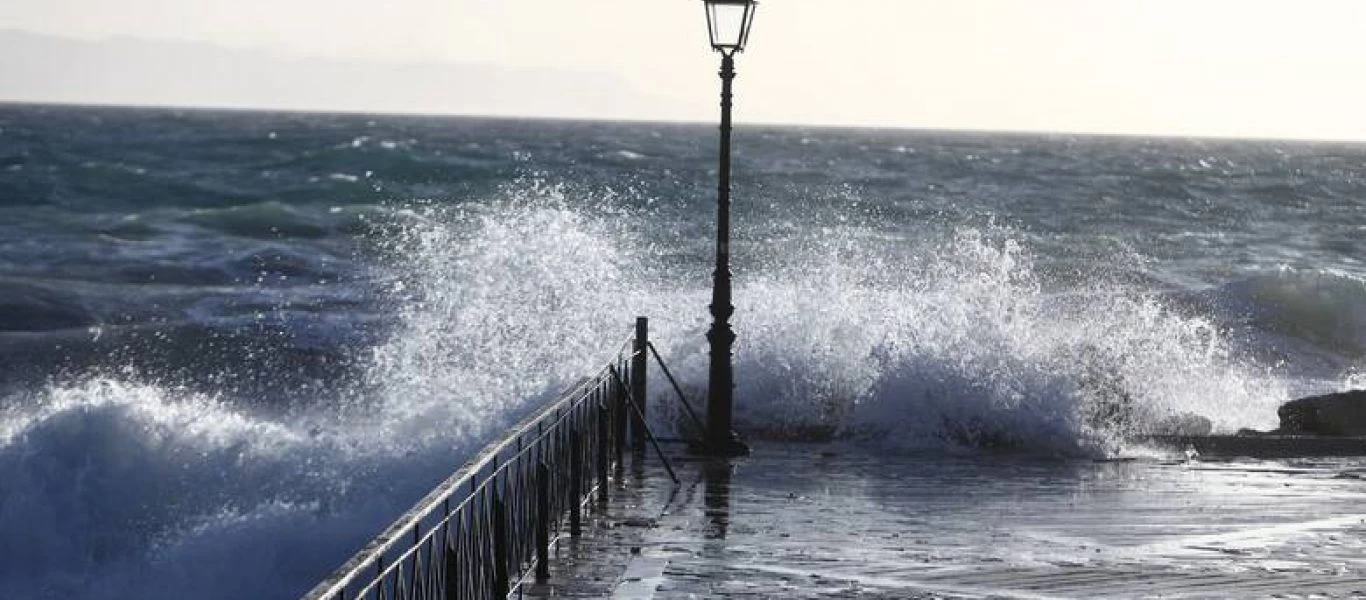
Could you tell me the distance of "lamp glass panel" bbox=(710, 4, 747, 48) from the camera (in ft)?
51.8

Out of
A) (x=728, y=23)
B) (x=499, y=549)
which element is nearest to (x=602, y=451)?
(x=728, y=23)

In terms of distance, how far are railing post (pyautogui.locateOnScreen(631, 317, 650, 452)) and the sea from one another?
7.50 ft

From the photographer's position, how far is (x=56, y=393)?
71.9 feet

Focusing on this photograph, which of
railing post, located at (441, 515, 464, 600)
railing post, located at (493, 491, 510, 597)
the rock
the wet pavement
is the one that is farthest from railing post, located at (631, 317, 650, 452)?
the rock

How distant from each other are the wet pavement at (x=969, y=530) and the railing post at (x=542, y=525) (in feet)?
0.32

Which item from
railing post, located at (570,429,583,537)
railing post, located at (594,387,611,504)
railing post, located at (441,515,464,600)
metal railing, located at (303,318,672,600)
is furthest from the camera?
railing post, located at (594,387,611,504)

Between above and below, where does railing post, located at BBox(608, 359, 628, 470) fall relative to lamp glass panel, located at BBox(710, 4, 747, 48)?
below

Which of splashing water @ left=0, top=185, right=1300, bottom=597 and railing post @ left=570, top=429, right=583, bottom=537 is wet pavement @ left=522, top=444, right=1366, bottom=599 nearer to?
railing post @ left=570, top=429, right=583, bottom=537

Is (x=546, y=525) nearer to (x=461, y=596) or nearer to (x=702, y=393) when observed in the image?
(x=461, y=596)

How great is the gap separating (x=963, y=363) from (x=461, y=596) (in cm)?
1020

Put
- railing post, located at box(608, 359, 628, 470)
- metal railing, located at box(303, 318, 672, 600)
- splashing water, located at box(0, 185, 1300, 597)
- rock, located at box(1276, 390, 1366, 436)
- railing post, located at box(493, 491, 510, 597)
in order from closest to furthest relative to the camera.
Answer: metal railing, located at box(303, 318, 672, 600) < railing post, located at box(493, 491, 510, 597) < railing post, located at box(608, 359, 628, 470) < splashing water, located at box(0, 185, 1300, 597) < rock, located at box(1276, 390, 1366, 436)

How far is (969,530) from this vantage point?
535 inches

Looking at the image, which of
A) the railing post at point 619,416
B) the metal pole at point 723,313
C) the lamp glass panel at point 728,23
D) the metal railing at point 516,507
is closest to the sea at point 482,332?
the metal pole at point 723,313

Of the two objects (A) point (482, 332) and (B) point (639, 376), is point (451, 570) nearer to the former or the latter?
(B) point (639, 376)
